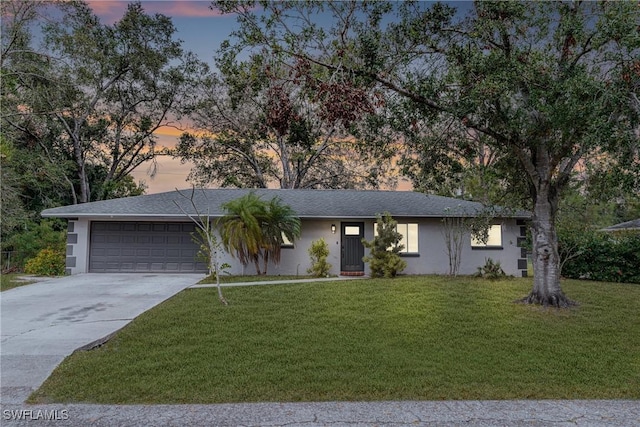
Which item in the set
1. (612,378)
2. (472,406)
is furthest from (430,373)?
(612,378)

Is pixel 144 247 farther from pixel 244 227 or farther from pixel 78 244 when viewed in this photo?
pixel 244 227

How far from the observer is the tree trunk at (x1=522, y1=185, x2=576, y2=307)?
9328mm

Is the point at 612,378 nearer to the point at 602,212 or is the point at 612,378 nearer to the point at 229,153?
the point at 229,153

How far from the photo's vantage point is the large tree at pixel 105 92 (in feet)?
68.7

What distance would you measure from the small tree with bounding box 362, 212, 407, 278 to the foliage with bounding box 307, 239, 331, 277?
1.44 metres

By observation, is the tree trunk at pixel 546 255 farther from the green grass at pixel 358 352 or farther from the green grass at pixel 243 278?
the green grass at pixel 243 278

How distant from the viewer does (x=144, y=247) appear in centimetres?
1541

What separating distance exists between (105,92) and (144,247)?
1300cm

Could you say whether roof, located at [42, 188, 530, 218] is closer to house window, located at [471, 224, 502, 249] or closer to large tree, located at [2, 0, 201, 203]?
house window, located at [471, 224, 502, 249]

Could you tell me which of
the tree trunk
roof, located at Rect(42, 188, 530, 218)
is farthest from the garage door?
the tree trunk

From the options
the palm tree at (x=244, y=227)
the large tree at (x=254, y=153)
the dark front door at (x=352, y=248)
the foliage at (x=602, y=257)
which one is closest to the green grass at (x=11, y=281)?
the palm tree at (x=244, y=227)

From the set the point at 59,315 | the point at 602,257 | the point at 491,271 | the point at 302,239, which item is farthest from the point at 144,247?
the point at 602,257

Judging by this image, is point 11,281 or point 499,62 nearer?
point 499,62

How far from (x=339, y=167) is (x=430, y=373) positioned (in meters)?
20.6
